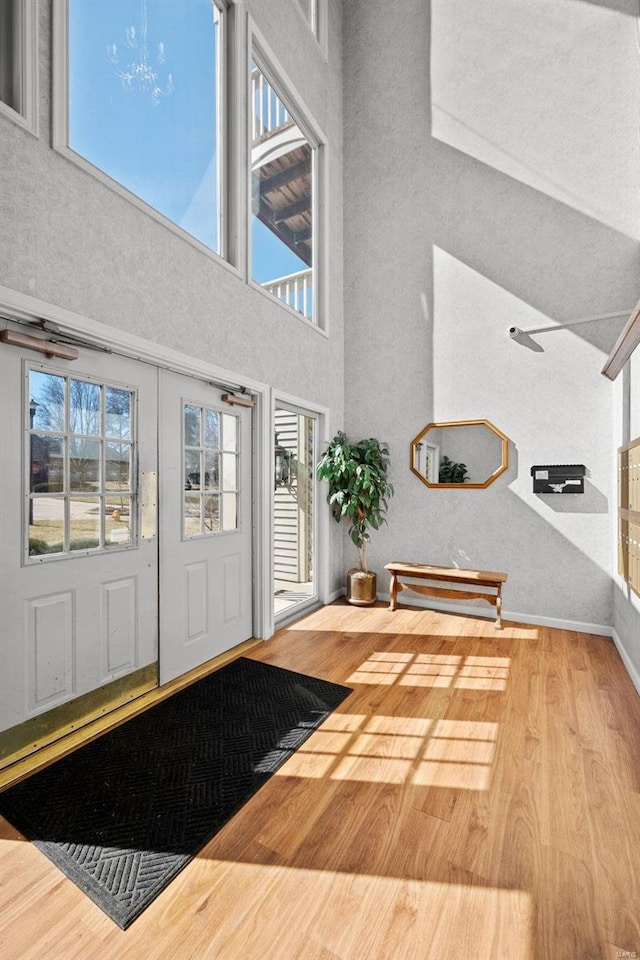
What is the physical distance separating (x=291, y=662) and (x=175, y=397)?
1905 mm

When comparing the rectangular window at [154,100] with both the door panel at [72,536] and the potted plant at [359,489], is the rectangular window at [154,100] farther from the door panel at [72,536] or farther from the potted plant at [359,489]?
the potted plant at [359,489]

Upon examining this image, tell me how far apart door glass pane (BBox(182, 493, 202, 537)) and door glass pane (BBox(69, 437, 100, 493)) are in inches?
24.5

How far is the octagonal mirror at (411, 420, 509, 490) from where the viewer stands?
398 cm

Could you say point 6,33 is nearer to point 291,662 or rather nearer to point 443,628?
point 291,662

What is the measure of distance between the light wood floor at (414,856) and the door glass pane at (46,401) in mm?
1585

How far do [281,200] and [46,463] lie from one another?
10.7ft

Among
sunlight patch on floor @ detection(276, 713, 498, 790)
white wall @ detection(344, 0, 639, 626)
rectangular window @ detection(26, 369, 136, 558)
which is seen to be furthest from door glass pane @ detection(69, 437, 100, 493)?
white wall @ detection(344, 0, 639, 626)

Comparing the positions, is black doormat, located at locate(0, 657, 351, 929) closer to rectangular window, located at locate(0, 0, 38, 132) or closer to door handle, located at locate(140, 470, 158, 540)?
door handle, located at locate(140, 470, 158, 540)

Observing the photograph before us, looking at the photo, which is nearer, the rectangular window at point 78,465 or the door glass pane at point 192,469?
the rectangular window at point 78,465

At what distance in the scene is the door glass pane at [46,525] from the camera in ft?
6.64

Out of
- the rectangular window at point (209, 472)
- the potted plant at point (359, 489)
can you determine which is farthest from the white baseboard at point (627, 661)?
the rectangular window at point (209, 472)

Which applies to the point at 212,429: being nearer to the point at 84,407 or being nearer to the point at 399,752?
the point at 84,407

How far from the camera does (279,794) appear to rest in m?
1.77

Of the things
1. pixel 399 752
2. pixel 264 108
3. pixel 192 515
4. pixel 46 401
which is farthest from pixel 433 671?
pixel 264 108
